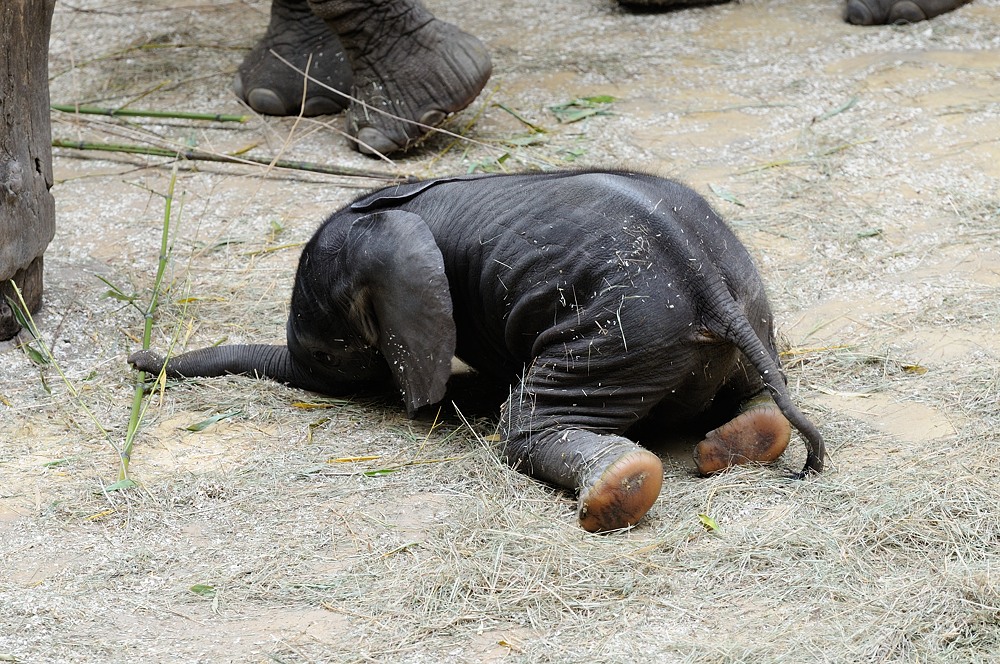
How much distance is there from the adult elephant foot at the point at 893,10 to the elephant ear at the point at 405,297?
16.7 ft

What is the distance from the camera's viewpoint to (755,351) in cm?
361

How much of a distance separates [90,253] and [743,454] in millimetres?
3469

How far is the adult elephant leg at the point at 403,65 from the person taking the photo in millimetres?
6613

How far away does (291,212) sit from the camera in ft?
20.5

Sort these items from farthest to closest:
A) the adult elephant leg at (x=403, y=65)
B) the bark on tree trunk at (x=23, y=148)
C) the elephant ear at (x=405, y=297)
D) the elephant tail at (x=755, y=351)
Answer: the adult elephant leg at (x=403, y=65) < the bark on tree trunk at (x=23, y=148) < the elephant ear at (x=405, y=297) < the elephant tail at (x=755, y=351)

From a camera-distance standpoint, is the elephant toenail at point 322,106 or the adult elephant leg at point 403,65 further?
the elephant toenail at point 322,106

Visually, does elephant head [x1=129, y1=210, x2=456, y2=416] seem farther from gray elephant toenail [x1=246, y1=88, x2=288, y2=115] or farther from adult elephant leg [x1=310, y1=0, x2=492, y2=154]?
gray elephant toenail [x1=246, y1=88, x2=288, y2=115]

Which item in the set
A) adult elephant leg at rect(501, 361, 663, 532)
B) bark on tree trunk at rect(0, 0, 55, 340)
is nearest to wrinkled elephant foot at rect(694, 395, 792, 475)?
adult elephant leg at rect(501, 361, 663, 532)

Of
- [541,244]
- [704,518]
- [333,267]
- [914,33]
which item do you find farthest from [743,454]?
[914,33]

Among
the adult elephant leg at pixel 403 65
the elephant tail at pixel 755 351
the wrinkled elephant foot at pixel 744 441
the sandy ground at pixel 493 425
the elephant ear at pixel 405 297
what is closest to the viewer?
the sandy ground at pixel 493 425

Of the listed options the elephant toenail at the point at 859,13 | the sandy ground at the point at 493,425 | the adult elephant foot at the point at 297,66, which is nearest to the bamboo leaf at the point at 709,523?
the sandy ground at the point at 493,425

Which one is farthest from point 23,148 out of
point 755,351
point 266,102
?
point 755,351

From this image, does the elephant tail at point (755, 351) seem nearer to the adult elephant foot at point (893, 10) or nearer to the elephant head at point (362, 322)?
the elephant head at point (362, 322)

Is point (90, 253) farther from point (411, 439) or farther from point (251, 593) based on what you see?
point (251, 593)
